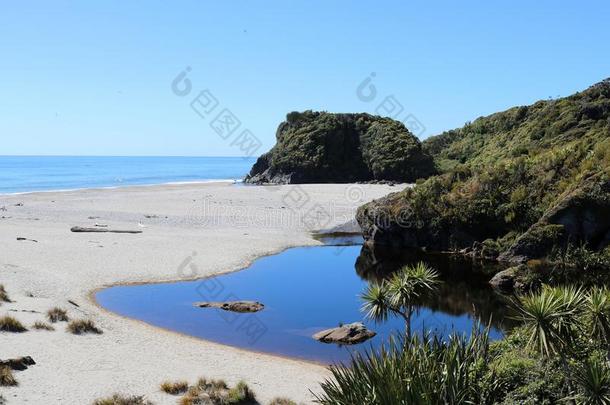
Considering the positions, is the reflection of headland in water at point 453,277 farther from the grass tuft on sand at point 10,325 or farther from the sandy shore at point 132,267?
the grass tuft on sand at point 10,325

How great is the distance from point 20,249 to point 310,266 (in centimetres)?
2028

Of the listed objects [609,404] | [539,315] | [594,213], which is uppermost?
[594,213]

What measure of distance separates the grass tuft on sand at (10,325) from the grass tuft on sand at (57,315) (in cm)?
171

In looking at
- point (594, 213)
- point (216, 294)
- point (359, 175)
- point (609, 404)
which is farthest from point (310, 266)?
point (359, 175)

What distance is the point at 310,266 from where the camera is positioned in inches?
1576

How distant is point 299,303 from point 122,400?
1540 cm

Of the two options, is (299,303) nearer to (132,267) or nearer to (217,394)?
(132,267)

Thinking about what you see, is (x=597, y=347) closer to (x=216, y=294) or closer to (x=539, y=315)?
(x=539, y=315)

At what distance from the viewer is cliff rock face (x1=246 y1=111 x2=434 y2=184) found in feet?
359

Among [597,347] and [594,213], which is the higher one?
[594,213]

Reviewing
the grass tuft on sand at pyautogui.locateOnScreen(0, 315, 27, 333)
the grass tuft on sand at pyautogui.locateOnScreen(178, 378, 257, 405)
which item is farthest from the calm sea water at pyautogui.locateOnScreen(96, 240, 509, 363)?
the grass tuft on sand at pyautogui.locateOnScreen(0, 315, 27, 333)

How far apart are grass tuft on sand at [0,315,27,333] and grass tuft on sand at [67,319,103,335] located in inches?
66.1

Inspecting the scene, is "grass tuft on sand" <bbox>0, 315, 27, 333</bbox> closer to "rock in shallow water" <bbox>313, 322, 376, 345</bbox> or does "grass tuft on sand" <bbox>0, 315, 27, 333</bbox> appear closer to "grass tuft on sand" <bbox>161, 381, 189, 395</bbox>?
"grass tuft on sand" <bbox>161, 381, 189, 395</bbox>

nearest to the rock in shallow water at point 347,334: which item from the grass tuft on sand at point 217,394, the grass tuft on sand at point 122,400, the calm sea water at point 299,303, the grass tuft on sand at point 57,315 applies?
the calm sea water at point 299,303
